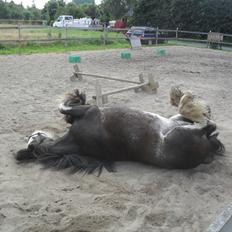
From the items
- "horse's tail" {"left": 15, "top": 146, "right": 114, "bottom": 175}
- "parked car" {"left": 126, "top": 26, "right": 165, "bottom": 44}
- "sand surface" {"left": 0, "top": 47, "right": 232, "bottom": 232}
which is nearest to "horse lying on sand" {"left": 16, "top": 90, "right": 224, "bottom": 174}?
"horse's tail" {"left": 15, "top": 146, "right": 114, "bottom": 175}

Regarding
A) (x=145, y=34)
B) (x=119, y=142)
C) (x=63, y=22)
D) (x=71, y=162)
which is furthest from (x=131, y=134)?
(x=63, y=22)

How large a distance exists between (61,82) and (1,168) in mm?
5684

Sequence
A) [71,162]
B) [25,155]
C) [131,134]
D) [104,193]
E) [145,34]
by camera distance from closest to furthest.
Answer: [104,193] → [131,134] → [71,162] → [25,155] → [145,34]

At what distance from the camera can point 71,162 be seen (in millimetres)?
4367

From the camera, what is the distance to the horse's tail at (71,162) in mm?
4312

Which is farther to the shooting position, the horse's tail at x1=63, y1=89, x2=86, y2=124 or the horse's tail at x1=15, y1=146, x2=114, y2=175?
the horse's tail at x1=63, y1=89, x2=86, y2=124

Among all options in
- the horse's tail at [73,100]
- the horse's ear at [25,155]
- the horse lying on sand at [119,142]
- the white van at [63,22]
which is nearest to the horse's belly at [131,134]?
the horse lying on sand at [119,142]

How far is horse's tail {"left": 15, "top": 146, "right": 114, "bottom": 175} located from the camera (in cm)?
431

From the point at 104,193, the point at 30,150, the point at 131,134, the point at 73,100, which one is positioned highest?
the point at 73,100

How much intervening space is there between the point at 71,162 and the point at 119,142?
23.5 inches

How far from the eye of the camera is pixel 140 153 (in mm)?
4207

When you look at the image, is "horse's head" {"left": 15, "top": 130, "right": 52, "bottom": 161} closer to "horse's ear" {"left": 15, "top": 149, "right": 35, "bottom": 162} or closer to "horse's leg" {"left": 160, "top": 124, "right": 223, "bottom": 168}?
"horse's ear" {"left": 15, "top": 149, "right": 35, "bottom": 162}

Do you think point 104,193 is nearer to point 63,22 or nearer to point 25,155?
point 25,155

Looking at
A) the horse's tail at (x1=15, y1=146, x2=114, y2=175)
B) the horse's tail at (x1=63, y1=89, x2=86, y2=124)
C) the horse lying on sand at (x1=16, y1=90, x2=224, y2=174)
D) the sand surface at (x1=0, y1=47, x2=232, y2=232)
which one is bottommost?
the sand surface at (x1=0, y1=47, x2=232, y2=232)
